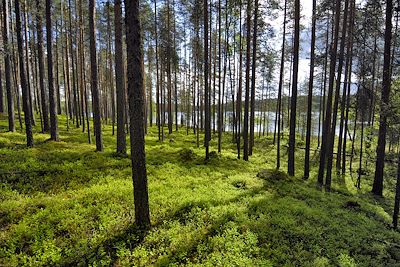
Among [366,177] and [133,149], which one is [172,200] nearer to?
[133,149]

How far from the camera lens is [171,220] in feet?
22.1

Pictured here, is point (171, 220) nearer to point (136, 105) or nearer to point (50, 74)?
point (136, 105)

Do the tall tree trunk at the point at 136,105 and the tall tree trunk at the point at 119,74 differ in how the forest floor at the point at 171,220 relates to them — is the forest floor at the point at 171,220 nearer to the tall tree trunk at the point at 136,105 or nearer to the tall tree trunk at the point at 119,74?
the tall tree trunk at the point at 136,105

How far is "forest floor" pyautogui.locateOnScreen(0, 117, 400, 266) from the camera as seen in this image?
17.6 ft

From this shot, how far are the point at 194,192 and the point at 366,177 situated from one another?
1793 cm

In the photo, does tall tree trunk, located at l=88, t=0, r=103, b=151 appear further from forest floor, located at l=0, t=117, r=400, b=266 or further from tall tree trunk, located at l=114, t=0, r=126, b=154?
forest floor, located at l=0, t=117, r=400, b=266

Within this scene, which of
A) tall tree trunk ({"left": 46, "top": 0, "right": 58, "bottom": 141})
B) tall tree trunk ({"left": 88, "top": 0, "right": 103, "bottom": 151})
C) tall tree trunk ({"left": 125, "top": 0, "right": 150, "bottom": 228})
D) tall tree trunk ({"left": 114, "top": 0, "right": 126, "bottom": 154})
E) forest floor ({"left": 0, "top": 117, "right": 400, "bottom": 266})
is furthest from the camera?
tall tree trunk ({"left": 46, "top": 0, "right": 58, "bottom": 141})

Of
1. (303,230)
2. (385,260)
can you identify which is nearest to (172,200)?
(303,230)

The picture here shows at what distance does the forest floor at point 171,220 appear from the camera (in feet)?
17.6

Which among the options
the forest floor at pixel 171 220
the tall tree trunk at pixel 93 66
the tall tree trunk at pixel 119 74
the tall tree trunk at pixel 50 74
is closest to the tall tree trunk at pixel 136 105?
the forest floor at pixel 171 220

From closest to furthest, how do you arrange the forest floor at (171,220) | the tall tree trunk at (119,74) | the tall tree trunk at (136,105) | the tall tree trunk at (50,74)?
the forest floor at (171,220)
the tall tree trunk at (136,105)
the tall tree trunk at (119,74)
the tall tree trunk at (50,74)

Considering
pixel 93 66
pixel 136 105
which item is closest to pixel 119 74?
pixel 93 66

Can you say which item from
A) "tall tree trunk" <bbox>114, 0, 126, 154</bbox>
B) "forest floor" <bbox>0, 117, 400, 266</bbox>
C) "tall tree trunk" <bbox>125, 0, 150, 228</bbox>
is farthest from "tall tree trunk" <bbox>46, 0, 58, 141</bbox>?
"tall tree trunk" <bbox>125, 0, 150, 228</bbox>

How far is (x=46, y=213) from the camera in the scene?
20.6 feet
